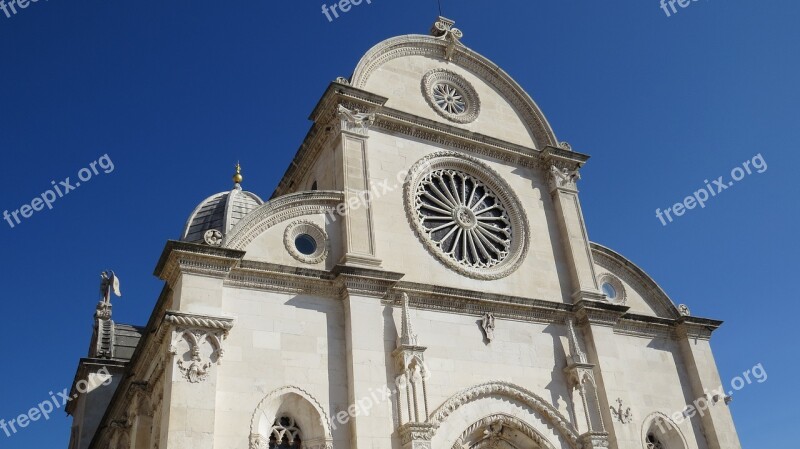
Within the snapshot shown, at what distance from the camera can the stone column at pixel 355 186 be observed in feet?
62.0

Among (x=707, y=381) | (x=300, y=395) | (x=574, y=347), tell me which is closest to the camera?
(x=300, y=395)

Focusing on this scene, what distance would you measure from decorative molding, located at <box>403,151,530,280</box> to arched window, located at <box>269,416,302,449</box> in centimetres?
631

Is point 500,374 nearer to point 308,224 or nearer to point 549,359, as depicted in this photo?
point 549,359

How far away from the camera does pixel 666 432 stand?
2170 cm

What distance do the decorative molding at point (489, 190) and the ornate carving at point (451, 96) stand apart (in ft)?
5.80

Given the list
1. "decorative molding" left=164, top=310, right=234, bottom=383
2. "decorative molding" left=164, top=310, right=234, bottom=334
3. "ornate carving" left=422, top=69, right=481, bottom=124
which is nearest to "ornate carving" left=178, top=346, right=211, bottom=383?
"decorative molding" left=164, top=310, right=234, bottom=383

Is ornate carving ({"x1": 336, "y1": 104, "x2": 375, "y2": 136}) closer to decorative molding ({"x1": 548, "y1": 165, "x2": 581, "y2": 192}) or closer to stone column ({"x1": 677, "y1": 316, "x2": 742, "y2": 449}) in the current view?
decorative molding ({"x1": 548, "y1": 165, "x2": 581, "y2": 192})

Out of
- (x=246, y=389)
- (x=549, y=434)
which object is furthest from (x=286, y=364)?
(x=549, y=434)

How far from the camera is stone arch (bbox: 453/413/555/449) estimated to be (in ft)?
60.5

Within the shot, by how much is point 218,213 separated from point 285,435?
735cm

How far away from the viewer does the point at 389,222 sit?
2016cm

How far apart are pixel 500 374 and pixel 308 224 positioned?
21.1ft

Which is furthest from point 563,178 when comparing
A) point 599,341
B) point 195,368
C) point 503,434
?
point 195,368

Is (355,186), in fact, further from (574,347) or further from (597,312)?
(597,312)
